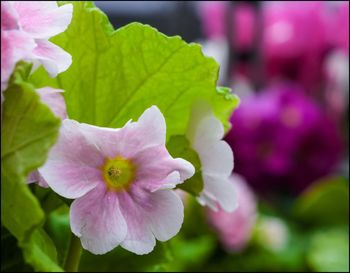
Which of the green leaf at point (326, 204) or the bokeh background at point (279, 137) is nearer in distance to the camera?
the bokeh background at point (279, 137)

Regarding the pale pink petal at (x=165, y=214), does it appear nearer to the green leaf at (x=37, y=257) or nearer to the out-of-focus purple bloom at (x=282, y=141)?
the green leaf at (x=37, y=257)

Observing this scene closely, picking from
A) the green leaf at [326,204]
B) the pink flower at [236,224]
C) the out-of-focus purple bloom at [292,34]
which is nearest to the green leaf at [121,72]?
the pink flower at [236,224]

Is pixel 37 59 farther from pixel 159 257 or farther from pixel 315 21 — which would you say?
pixel 315 21

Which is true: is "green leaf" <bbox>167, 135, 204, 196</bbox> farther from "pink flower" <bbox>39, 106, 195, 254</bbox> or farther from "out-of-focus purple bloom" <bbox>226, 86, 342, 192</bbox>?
"out-of-focus purple bloom" <bbox>226, 86, 342, 192</bbox>

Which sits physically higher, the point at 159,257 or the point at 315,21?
the point at 159,257

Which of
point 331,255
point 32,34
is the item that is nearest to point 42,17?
point 32,34

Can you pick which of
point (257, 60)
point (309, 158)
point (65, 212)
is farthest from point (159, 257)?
point (257, 60)

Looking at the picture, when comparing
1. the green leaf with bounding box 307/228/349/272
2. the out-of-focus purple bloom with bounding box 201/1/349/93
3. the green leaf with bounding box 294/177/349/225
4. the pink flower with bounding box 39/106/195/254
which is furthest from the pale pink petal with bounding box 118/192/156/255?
the out-of-focus purple bloom with bounding box 201/1/349/93
